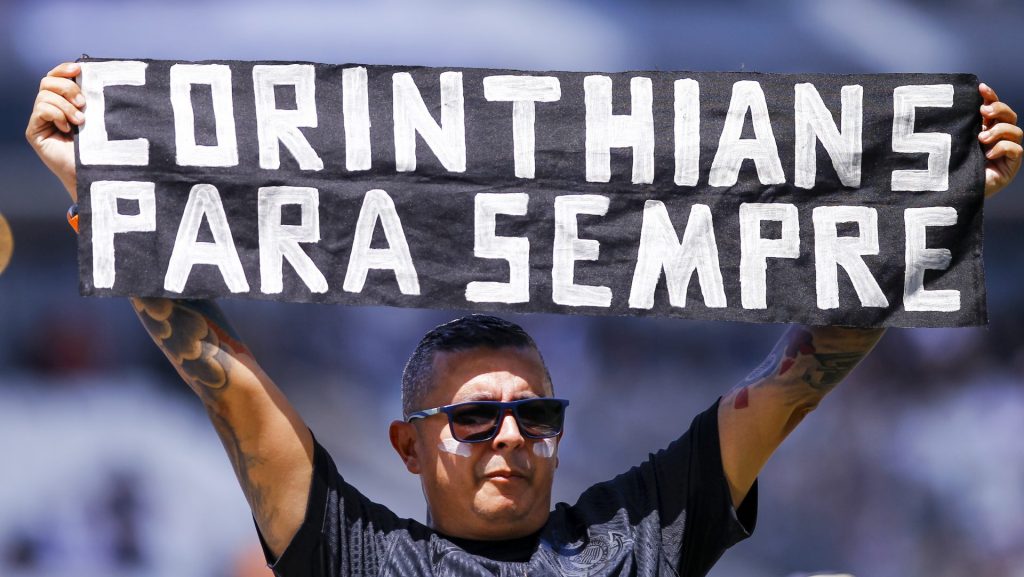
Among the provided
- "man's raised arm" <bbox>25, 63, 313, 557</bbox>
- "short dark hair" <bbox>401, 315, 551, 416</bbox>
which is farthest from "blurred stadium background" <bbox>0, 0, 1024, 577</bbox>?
"man's raised arm" <bbox>25, 63, 313, 557</bbox>

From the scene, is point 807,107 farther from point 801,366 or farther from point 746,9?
point 746,9

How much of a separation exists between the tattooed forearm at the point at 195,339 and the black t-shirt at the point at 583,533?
248 mm

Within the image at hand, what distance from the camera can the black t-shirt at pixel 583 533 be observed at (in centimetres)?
251

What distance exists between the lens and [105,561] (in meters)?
4.96

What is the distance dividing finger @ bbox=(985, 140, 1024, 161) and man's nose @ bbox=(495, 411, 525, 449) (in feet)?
3.56

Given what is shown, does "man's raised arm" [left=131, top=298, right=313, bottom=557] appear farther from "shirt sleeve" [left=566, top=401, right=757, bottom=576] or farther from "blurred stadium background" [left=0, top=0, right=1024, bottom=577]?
"blurred stadium background" [left=0, top=0, right=1024, bottom=577]

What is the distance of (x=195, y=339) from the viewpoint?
2.54 metres

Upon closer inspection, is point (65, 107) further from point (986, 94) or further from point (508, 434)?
point (986, 94)

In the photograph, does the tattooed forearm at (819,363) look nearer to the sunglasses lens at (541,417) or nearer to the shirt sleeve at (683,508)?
the shirt sleeve at (683,508)

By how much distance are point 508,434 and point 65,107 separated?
41.5 inches

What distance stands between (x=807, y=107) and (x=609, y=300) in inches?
21.8

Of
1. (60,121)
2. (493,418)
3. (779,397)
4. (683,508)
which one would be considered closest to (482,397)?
(493,418)

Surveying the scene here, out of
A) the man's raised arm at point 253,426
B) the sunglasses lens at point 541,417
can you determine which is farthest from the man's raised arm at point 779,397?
the man's raised arm at point 253,426

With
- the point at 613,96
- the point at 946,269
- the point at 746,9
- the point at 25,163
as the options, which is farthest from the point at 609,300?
the point at 25,163
